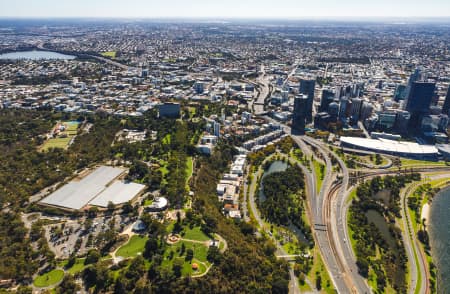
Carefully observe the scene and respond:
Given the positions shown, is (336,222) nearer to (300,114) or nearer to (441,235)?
(441,235)

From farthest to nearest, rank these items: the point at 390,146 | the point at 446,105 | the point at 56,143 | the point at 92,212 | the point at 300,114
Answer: the point at 446,105, the point at 300,114, the point at 390,146, the point at 56,143, the point at 92,212

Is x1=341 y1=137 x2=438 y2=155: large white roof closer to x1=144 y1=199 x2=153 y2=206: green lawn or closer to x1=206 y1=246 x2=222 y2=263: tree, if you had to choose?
x1=144 y1=199 x2=153 y2=206: green lawn

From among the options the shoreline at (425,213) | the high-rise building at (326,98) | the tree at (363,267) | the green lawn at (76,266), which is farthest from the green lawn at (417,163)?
the green lawn at (76,266)

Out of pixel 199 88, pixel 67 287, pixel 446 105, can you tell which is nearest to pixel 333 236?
pixel 67 287

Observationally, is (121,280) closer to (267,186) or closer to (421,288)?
(267,186)

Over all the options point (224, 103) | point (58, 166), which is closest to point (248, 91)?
point (224, 103)

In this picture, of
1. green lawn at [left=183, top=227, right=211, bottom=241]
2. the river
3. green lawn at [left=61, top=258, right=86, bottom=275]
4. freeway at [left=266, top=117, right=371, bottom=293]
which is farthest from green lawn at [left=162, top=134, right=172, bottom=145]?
the river
